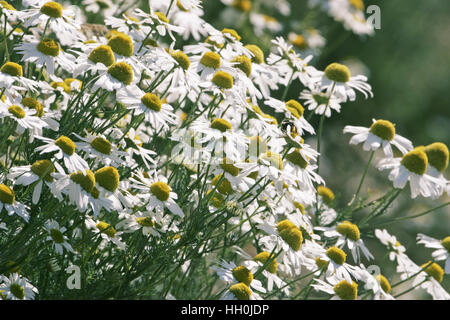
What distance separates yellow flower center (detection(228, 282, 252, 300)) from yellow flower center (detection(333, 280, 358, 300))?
13.8 inches

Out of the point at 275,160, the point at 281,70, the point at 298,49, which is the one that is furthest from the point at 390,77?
the point at 275,160

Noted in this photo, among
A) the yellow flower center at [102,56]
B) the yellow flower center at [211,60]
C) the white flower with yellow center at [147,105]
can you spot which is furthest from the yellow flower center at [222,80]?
the yellow flower center at [102,56]

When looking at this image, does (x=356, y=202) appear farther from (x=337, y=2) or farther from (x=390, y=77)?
(x=390, y=77)

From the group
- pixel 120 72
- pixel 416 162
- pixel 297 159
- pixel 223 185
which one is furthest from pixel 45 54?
pixel 416 162

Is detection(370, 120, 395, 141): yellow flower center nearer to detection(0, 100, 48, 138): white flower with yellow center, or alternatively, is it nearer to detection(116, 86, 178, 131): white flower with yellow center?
detection(116, 86, 178, 131): white flower with yellow center

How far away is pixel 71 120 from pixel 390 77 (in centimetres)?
624

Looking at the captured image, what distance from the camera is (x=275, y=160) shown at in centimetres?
215

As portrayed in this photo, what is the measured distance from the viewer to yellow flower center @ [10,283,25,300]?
201 centimetres

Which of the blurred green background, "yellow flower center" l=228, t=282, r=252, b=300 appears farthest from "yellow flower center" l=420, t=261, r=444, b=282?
the blurred green background

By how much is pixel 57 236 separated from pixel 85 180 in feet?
0.86

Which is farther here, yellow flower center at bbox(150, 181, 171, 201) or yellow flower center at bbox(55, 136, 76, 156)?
yellow flower center at bbox(150, 181, 171, 201)

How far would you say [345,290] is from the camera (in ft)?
7.43

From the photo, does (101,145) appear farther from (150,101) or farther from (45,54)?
(45,54)
